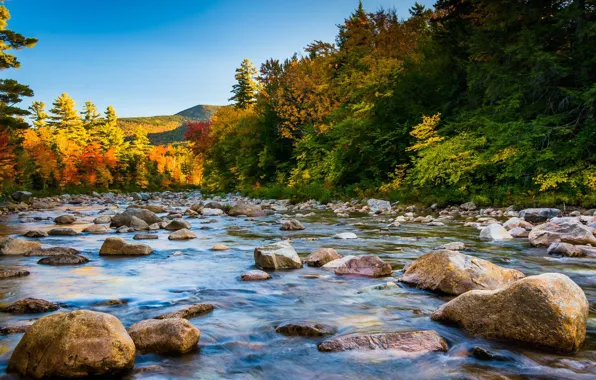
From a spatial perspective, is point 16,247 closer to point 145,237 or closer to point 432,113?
point 145,237

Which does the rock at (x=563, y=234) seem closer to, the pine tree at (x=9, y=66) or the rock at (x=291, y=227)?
the rock at (x=291, y=227)

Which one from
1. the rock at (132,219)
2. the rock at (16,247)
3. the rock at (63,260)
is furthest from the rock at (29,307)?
the rock at (132,219)

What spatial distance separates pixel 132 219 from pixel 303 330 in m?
8.77

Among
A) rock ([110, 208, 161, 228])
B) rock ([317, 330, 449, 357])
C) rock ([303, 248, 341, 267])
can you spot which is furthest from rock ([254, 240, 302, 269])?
rock ([110, 208, 161, 228])

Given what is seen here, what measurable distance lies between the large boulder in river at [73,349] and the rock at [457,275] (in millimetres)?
2888

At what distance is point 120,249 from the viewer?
6.55 meters

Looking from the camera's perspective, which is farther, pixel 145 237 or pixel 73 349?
pixel 145 237

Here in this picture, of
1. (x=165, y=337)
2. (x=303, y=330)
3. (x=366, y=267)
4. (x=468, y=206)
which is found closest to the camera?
(x=165, y=337)

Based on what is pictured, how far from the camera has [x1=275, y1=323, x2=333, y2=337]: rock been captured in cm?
302

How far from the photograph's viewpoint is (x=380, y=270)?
16.0 ft

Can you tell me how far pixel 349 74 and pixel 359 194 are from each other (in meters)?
8.64

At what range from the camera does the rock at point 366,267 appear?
4867 millimetres

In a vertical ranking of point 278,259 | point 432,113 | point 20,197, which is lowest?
point 278,259

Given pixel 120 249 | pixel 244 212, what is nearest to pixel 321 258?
pixel 120 249
